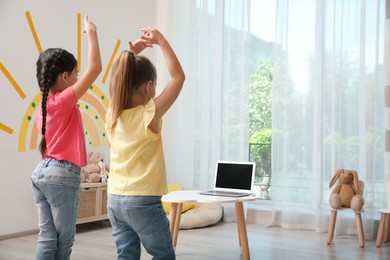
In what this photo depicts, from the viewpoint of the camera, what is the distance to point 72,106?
5.71 ft

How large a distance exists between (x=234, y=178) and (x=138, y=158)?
1789 mm

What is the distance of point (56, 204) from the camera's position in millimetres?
1713

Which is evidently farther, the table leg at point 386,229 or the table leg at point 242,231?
the table leg at point 386,229

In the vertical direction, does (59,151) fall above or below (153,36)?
below

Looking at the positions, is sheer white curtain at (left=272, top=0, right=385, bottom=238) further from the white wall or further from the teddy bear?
the white wall

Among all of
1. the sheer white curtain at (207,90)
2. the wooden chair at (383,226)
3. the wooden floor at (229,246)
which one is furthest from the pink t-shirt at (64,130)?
the sheer white curtain at (207,90)

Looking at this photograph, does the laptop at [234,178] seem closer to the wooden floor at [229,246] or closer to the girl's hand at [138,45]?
the wooden floor at [229,246]

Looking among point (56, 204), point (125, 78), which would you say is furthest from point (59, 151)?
point (125, 78)

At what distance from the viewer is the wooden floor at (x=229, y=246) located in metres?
3.10

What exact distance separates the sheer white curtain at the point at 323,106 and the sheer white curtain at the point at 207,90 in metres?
0.38

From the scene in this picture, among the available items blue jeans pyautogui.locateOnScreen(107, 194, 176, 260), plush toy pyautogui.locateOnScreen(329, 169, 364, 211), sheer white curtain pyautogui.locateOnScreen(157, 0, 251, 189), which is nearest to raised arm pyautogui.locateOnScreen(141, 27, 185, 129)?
blue jeans pyautogui.locateOnScreen(107, 194, 176, 260)

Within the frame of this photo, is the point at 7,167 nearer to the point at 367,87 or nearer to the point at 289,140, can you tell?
the point at 289,140

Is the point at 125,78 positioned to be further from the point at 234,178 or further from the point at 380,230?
the point at 380,230

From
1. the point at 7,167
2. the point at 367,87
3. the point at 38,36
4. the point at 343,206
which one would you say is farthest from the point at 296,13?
the point at 7,167
